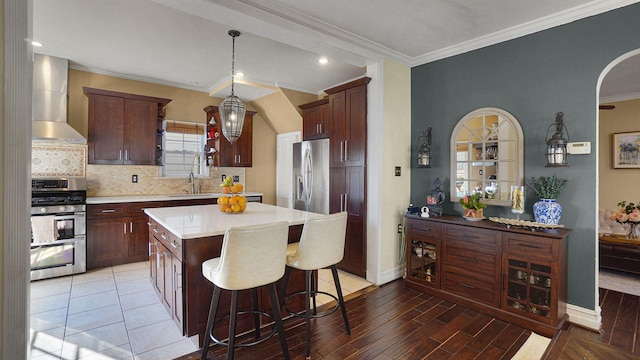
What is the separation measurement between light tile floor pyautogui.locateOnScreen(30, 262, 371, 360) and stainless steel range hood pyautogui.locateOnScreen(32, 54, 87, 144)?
1815 millimetres

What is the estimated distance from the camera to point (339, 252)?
2.44m

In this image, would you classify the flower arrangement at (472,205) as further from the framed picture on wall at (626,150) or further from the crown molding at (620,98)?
the crown molding at (620,98)

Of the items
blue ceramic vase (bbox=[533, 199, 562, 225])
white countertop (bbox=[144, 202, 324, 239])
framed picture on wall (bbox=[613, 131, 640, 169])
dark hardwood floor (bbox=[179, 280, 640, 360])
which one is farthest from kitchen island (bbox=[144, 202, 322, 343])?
framed picture on wall (bbox=[613, 131, 640, 169])

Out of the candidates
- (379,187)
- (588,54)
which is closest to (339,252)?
(379,187)

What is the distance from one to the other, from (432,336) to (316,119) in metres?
3.34

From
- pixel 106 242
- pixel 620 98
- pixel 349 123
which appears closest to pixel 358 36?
pixel 349 123

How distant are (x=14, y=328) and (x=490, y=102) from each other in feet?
13.1

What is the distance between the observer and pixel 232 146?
5.50 metres

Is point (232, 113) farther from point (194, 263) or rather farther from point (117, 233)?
point (117, 233)

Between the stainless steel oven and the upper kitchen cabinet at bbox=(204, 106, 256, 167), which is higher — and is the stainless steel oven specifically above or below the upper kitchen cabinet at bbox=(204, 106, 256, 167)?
below

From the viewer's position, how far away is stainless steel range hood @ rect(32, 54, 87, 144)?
12.7 ft

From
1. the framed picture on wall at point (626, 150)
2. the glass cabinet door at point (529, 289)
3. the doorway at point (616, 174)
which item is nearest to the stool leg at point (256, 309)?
the glass cabinet door at point (529, 289)

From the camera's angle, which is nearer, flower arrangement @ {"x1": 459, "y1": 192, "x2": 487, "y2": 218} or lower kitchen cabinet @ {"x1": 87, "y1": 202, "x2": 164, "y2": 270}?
flower arrangement @ {"x1": 459, "y1": 192, "x2": 487, "y2": 218}

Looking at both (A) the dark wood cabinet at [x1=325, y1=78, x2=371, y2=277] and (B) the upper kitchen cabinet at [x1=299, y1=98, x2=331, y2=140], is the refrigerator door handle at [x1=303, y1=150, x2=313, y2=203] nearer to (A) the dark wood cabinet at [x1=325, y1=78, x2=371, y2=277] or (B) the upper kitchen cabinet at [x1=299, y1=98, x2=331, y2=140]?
(B) the upper kitchen cabinet at [x1=299, y1=98, x2=331, y2=140]
